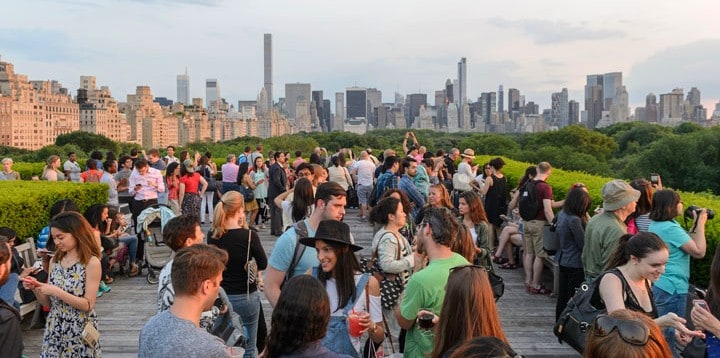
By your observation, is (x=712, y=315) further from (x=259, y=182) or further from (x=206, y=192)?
(x=206, y=192)

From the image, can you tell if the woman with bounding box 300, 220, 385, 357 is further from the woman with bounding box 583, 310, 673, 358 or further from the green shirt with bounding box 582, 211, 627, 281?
the green shirt with bounding box 582, 211, 627, 281

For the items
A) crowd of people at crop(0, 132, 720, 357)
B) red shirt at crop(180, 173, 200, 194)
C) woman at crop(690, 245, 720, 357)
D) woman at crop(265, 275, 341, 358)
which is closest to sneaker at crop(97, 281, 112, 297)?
crowd of people at crop(0, 132, 720, 357)

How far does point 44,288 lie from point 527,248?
20.3 ft

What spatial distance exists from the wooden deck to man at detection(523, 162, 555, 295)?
22cm

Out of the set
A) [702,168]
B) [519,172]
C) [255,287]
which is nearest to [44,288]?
[255,287]

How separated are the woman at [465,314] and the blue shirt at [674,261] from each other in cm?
275

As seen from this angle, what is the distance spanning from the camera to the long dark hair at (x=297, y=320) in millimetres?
2803

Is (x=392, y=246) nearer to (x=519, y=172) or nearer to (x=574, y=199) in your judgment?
(x=574, y=199)

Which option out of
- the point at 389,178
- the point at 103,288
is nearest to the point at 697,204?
the point at 389,178

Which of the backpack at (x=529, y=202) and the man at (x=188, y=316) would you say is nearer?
the man at (x=188, y=316)

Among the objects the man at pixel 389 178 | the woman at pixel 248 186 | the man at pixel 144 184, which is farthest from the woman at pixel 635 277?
the woman at pixel 248 186

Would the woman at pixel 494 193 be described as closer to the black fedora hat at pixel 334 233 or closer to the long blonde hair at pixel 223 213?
the long blonde hair at pixel 223 213

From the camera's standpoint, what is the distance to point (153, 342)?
2.97 metres

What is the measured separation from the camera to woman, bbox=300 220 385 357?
3699 mm
